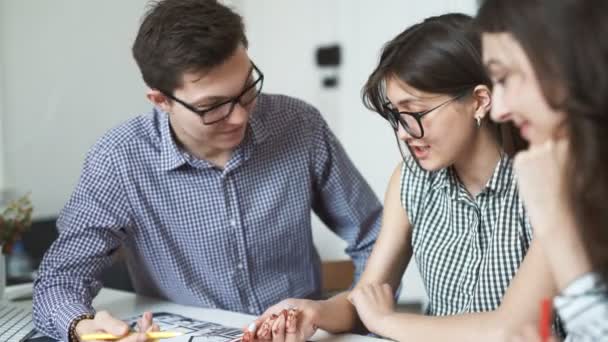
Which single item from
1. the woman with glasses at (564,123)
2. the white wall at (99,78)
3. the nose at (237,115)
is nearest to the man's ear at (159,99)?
the nose at (237,115)

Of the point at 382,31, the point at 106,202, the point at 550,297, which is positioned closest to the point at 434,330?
the point at 550,297

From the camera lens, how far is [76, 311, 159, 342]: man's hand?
4.85 ft

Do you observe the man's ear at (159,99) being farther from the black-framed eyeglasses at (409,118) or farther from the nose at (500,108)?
the nose at (500,108)

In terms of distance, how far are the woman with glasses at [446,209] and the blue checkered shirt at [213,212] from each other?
36cm

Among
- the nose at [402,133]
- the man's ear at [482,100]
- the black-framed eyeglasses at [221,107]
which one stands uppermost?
the man's ear at [482,100]

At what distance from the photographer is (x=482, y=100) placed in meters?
1.55

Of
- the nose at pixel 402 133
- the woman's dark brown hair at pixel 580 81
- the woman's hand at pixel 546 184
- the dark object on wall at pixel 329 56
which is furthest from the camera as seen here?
the dark object on wall at pixel 329 56

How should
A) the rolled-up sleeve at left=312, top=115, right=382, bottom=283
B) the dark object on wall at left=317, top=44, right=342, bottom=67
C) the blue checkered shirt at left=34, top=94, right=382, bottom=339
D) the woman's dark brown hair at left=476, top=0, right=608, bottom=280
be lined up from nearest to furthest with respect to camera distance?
the woman's dark brown hair at left=476, top=0, right=608, bottom=280, the blue checkered shirt at left=34, top=94, right=382, bottom=339, the rolled-up sleeve at left=312, top=115, right=382, bottom=283, the dark object on wall at left=317, top=44, right=342, bottom=67

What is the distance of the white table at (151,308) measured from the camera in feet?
5.18

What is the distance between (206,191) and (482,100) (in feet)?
2.56

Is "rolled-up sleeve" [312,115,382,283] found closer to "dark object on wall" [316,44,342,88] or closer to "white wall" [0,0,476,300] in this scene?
"white wall" [0,0,476,300]

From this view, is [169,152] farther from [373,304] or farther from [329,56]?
[329,56]

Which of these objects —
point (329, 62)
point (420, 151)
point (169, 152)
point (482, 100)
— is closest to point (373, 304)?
point (420, 151)

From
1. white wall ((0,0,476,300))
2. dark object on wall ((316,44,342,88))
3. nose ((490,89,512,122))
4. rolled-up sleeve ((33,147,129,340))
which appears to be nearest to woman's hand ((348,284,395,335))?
nose ((490,89,512,122))
